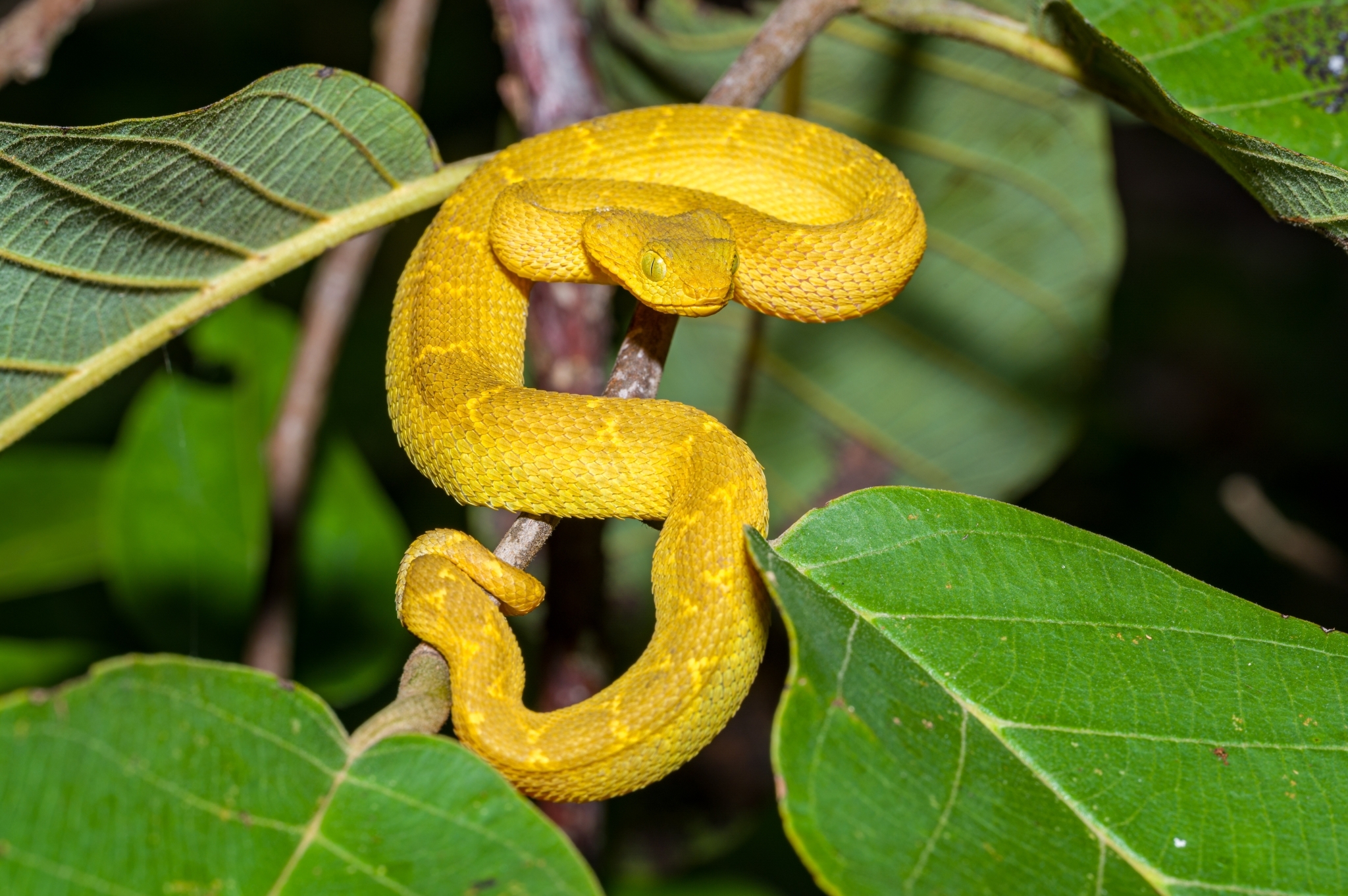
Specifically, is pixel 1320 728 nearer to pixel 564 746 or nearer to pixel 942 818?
pixel 942 818

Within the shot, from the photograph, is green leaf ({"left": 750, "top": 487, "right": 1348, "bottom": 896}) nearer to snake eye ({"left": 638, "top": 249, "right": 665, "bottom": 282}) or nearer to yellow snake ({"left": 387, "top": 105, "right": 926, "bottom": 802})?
yellow snake ({"left": 387, "top": 105, "right": 926, "bottom": 802})

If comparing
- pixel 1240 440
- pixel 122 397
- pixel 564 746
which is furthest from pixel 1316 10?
pixel 1240 440

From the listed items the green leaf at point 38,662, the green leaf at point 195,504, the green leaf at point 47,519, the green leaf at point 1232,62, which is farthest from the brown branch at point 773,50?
the green leaf at point 38,662

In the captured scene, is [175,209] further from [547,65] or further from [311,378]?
[311,378]

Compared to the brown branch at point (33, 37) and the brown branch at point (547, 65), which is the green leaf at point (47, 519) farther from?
the brown branch at point (547, 65)

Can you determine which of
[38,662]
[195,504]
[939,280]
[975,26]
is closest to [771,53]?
[975,26]

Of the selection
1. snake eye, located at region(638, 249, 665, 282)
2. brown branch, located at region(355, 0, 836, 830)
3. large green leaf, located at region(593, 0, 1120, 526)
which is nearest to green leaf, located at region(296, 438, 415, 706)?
large green leaf, located at region(593, 0, 1120, 526)
